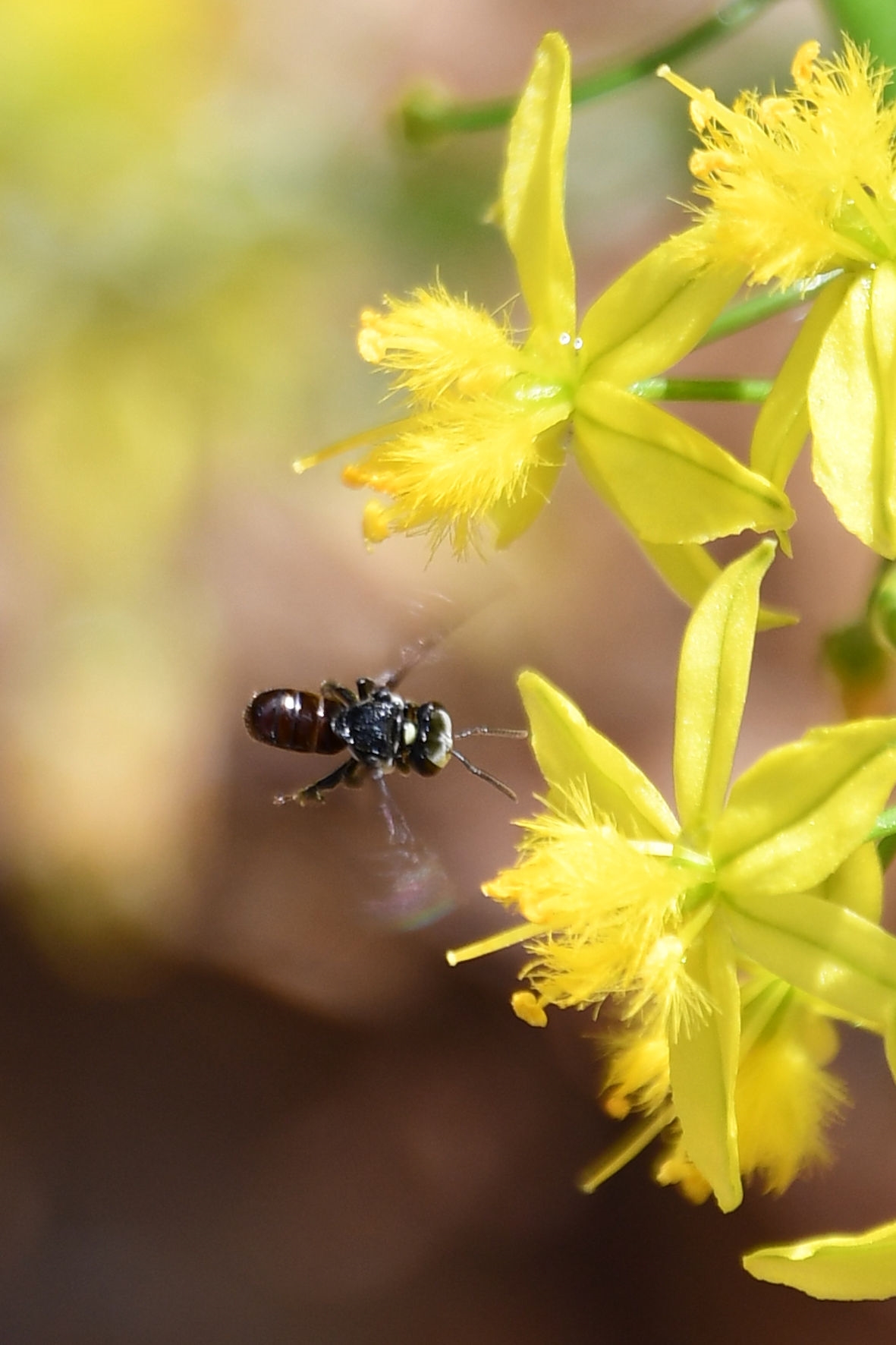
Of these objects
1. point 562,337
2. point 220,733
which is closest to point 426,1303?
point 220,733

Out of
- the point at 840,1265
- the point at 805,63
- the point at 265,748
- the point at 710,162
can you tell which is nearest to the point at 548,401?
the point at 710,162

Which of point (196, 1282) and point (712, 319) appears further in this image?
point (196, 1282)

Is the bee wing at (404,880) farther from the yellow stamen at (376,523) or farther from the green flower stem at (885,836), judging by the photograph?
the green flower stem at (885,836)

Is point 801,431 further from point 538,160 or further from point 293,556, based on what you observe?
point 293,556

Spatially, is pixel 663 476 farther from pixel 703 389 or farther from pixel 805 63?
pixel 805 63

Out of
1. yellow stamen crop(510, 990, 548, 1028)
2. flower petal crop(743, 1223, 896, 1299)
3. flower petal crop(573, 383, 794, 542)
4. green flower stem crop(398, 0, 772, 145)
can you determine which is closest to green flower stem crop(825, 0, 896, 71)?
green flower stem crop(398, 0, 772, 145)

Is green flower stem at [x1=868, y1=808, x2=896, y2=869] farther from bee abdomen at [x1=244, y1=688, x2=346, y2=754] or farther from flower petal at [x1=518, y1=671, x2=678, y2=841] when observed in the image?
bee abdomen at [x1=244, y1=688, x2=346, y2=754]

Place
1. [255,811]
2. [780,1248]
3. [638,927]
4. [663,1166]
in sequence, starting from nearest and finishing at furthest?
[780,1248] → [638,927] → [663,1166] → [255,811]
